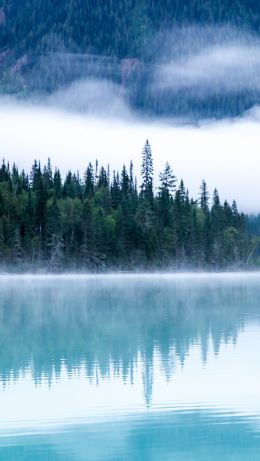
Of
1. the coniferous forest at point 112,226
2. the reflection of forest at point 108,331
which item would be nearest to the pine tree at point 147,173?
the coniferous forest at point 112,226

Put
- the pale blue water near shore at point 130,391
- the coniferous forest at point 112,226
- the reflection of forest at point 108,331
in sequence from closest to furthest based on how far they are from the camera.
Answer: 1. the pale blue water near shore at point 130,391
2. the reflection of forest at point 108,331
3. the coniferous forest at point 112,226

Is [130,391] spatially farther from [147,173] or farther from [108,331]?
[147,173]

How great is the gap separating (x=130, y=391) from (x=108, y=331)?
41.3ft

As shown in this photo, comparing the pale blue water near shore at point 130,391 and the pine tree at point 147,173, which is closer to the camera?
the pale blue water near shore at point 130,391

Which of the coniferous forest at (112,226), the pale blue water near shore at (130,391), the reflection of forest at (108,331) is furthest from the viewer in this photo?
the coniferous forest at (112,226)

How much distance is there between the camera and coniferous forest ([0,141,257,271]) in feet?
392

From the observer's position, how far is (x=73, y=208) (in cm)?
12669

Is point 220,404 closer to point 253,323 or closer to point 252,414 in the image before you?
point 252,414

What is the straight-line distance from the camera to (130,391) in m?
17.8

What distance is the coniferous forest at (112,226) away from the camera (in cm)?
11962

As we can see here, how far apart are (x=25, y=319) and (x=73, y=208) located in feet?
301

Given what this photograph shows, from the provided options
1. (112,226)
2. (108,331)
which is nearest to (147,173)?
(112,226)

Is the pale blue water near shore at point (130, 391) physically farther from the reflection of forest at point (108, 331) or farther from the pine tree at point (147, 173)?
the pine tree at point (147, 173)

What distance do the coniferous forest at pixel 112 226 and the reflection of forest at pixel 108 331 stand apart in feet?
227
